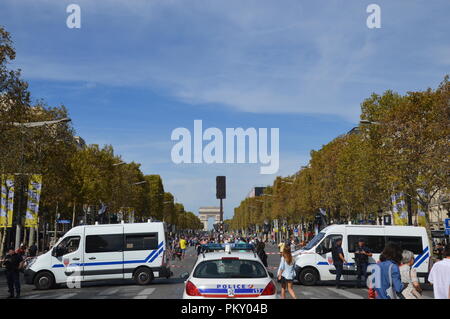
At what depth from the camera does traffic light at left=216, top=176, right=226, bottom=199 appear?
177 ft

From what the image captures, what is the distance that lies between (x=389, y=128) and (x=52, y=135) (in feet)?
81.4

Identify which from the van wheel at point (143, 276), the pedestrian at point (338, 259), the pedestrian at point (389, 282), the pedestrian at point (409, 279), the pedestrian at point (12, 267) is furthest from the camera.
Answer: the van wheel at point (143, 276)

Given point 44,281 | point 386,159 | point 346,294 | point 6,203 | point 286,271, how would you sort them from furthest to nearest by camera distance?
1. point 386,159
2. point 6,203
3. point 44,281
4. point 346,294
5. point 286,271

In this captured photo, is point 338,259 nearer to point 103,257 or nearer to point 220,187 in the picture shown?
point 103,257

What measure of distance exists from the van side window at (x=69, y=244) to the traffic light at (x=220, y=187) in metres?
31.8

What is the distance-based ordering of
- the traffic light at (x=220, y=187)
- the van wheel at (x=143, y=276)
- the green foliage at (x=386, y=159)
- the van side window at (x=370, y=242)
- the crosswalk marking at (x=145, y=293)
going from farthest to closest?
the traffic light at (x=220, y=187)
the green foliage at (x=386, y=159)
the van side window at (x=370, y=242)
the van wheel at (x=143, y=276)
the crosswalk marking at (x=145, y=293)

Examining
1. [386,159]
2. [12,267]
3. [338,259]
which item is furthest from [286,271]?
[386,159]

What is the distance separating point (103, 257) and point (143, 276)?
1.80 m

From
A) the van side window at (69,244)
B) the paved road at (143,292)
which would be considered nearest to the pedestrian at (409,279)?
the paved road at (143,292)

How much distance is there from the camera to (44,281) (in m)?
21.7

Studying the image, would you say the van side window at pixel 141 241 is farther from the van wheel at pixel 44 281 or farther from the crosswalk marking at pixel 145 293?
the van wheel at pixel 44 281

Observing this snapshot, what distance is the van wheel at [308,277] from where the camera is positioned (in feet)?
72.6

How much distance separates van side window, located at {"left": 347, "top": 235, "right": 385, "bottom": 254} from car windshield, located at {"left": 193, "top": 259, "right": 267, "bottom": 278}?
13172mm
